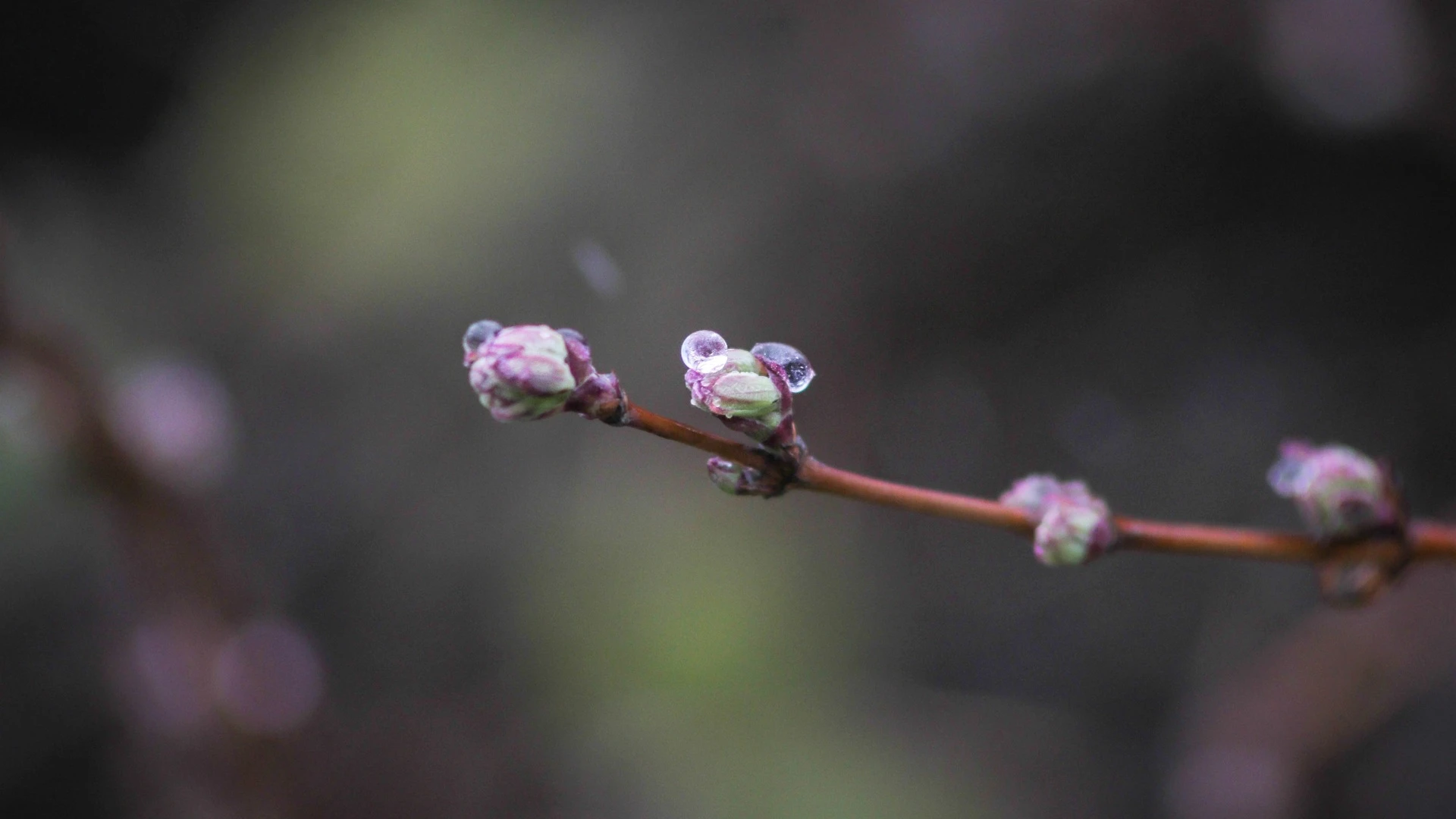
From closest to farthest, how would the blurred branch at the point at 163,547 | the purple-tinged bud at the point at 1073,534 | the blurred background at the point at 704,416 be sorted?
the purple-tinged bud at the point at 1073,534
the blurred branch at the point at 163,547
the blurred background at the point at 704,416

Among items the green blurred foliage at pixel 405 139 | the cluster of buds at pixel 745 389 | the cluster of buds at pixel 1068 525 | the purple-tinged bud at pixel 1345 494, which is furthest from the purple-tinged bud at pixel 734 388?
the green blurred foliage at pixel 405 139

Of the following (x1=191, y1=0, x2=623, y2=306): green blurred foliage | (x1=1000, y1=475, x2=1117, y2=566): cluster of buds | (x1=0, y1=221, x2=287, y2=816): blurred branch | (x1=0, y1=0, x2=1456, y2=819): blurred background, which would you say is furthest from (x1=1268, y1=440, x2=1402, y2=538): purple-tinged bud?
(x1=191, y1=0, x2=623, y2=306): green blurred foliage

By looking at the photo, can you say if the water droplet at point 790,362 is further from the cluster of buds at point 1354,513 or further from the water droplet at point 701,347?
the cluster of buds at point 1354,513

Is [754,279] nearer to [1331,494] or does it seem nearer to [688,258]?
[688,258]

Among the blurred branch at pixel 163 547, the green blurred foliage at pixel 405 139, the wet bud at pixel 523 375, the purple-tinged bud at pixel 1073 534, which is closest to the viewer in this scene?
the wet bud at pixel 523 375

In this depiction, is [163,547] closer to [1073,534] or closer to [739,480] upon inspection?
[739,480]

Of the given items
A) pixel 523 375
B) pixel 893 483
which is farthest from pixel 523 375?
pixel 893 483

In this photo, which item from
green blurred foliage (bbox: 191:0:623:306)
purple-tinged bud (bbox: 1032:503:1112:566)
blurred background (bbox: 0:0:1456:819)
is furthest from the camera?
green blurred foliage (bbox: 191:0:623:306)

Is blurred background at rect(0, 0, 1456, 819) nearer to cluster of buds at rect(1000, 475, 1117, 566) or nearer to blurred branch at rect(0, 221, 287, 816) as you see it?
blurred branch at rect(0, 221, 287, 816)
